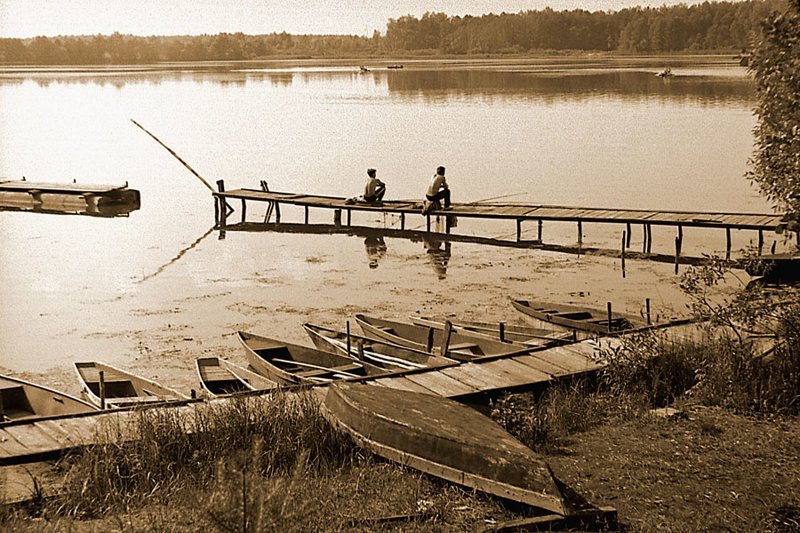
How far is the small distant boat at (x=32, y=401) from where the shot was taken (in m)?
11.5

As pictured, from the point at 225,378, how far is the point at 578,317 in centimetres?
543

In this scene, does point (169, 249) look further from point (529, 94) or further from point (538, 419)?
point (529, 94)

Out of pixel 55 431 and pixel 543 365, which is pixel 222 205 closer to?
pixel 543 365

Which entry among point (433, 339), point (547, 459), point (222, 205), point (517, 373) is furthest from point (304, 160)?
point (547, 459)

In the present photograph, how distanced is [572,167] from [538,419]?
29.8 m

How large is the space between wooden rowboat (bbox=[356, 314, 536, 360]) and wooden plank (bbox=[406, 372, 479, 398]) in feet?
4.28

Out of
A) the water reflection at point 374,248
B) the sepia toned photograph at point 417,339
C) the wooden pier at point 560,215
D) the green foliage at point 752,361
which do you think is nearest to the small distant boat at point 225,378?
the sepia toned photograph at point 417,339

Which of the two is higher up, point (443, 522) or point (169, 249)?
point (443, 522)

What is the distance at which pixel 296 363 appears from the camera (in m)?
12.6

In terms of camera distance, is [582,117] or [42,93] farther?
[42,93]

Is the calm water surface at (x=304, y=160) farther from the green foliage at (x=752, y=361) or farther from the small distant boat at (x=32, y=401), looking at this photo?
the green foliage at (x=752, y=361)

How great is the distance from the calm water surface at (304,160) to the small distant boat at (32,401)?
3422 millimetres

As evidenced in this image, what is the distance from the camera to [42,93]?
314 ft

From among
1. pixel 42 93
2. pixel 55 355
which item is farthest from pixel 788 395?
pixel 42 93
